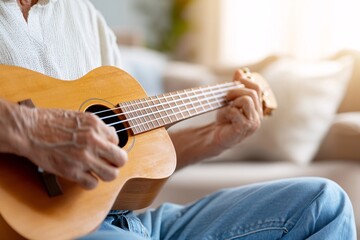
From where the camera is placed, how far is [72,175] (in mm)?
869

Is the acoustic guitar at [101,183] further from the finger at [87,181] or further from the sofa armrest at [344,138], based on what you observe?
the sofa armrest at [344,138]

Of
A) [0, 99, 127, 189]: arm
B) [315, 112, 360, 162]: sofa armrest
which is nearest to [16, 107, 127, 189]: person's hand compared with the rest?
[0, 99, 127, 189]: arm

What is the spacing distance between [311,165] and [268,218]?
103 centimetres

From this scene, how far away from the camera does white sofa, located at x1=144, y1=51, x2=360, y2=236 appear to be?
6.44 feet

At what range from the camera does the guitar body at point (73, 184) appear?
86 cm

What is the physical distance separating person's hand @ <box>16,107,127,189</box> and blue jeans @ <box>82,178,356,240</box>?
17 cm

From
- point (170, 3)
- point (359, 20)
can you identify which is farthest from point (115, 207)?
point (170, 3)

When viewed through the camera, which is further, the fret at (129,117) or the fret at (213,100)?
the fret at (213,100)

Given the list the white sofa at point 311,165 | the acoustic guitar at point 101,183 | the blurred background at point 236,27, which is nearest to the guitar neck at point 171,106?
the acoustic guitar at point 101,183

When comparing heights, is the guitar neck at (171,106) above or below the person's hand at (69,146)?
below

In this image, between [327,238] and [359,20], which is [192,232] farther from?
[359,20]

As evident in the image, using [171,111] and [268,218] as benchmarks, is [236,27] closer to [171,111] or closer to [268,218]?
[171,111]

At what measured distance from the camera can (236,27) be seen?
3.42 meters

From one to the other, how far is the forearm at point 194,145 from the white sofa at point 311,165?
69cm
